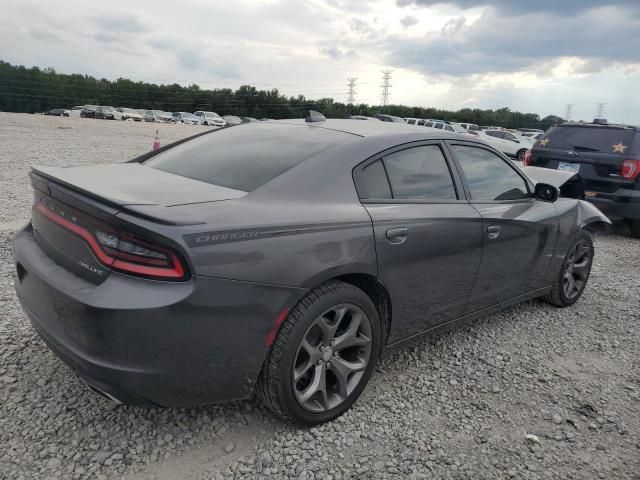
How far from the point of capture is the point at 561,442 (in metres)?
2.63

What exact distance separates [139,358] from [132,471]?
600 millimetres

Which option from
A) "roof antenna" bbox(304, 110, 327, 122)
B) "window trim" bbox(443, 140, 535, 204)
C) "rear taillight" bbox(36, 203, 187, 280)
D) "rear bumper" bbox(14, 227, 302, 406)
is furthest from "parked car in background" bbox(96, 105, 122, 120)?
"rear taillight" bbox(36, 203, 187, 280)

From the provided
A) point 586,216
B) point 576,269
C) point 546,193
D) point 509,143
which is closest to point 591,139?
point 586,216

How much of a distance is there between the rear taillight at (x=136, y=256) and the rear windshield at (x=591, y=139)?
6910 mm

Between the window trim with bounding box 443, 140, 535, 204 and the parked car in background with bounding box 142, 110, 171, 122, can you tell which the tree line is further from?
the window trim with bounding box 443, 140, 535, 204

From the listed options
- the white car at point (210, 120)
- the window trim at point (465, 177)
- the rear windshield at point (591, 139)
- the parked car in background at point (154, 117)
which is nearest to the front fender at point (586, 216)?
the window trim at point (465, 177)

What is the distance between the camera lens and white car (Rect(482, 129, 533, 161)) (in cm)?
2161

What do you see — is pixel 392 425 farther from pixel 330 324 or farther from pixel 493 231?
pixel 493 231

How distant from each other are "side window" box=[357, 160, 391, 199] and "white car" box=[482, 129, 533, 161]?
1966cm

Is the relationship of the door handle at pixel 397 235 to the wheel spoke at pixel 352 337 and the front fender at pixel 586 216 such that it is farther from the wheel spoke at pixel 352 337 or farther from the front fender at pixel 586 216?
the front fender at pixel 586 216

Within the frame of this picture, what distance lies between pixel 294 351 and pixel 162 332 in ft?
2.06

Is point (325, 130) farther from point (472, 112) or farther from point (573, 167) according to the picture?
point (472, 112)

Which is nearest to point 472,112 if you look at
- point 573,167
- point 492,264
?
point 573,167

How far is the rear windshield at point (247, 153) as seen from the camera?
2.63 metres
